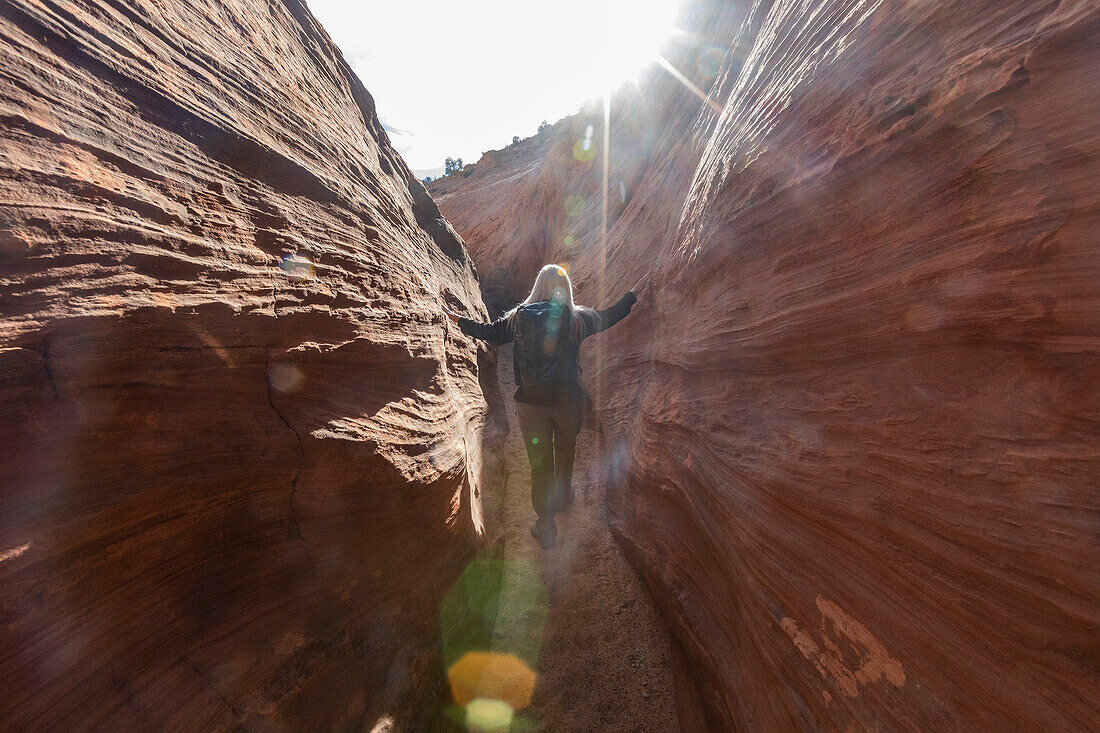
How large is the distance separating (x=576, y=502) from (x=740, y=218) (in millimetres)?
3814

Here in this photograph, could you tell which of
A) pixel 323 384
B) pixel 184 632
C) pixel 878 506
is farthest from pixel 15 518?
pixel 878 506

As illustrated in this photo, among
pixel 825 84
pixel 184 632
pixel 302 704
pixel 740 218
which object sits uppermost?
pixel 825 84

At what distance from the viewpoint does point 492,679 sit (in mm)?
3088

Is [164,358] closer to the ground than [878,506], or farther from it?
farther from it

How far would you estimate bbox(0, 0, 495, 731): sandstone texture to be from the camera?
4.44 ft

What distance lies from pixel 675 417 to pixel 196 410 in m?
3.19

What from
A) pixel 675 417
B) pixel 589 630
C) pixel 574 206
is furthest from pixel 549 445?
pixel 574 206

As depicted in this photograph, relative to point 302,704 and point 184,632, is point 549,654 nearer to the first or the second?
point 302,704

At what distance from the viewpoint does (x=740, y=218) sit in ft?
8.88

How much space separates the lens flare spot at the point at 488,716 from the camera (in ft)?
9.20

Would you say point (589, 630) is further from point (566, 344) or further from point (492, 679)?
point (566, 344)

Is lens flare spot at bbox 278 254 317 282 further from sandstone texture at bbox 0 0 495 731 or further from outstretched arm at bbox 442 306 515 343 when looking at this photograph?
outstretched arm at bbox 442 306 515 343

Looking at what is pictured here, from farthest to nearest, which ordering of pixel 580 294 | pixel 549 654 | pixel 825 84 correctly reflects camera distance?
pixel 580 294, pixel 549 654, pixel 825 84

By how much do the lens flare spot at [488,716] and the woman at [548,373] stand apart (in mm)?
1645
